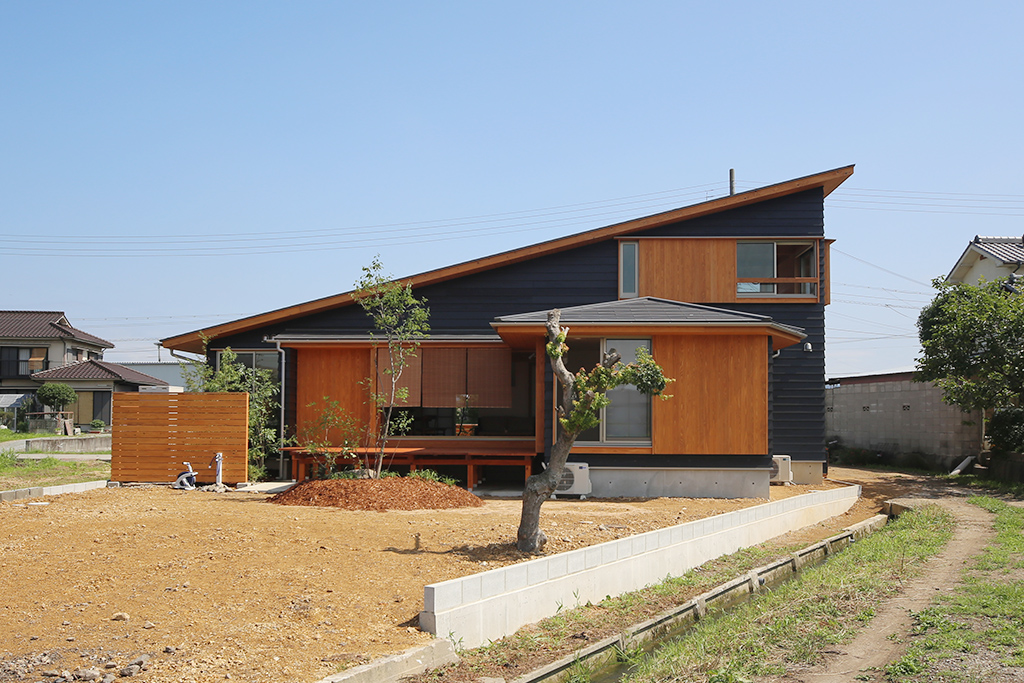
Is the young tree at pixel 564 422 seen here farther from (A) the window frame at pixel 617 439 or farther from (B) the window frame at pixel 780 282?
(B) the window frame at pixel 780 282

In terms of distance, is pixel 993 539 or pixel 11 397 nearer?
pixel 993 539

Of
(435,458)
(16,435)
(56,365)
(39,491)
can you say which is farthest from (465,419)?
(56,365)

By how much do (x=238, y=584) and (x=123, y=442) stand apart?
765 cm

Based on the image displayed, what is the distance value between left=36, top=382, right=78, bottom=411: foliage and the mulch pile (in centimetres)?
2958

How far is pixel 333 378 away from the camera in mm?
14984

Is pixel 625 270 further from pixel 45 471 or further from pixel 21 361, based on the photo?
pixel 21 361

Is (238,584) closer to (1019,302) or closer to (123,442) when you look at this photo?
(123,442)

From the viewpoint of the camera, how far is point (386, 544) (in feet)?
26.0

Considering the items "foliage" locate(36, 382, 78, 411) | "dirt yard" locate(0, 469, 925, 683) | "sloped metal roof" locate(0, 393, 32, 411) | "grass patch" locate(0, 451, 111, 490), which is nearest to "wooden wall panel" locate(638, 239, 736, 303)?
"dirt yard" locate(0, 469, 925, 683)

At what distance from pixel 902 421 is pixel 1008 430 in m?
4.35

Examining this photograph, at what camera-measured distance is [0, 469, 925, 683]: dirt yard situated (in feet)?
16.7

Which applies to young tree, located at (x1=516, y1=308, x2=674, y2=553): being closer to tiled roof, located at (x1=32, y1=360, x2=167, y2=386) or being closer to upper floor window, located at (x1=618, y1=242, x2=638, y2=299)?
upper floor window, located at (x1=618, y1=242, x2=638, y2=299)

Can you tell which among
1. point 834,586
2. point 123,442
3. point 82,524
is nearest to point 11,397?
point 123,442

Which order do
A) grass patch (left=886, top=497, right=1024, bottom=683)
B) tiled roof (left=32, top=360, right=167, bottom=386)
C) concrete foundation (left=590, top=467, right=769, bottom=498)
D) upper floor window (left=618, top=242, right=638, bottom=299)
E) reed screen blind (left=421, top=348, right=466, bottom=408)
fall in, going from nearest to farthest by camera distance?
grass patch (left=886, top=497, right=1024, bottom=683) < concrete foundation (left=590, top=467, right=769, bottom=498) < reed screen blind (left=421, top=348, right=466, bottom=408) < upper floor window (left=618, top=242, right=638, bottom=299) < tiled roof (left=32, top=360, right=167, bottom=386)
